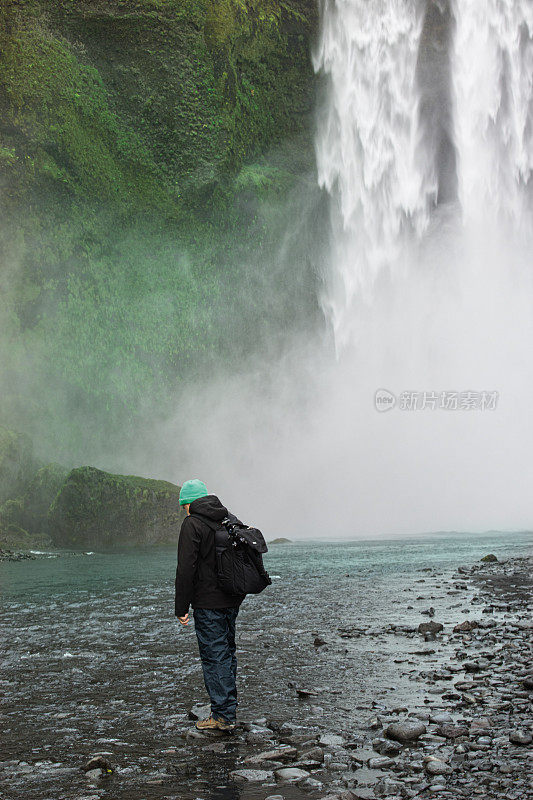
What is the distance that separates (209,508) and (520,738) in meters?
2.51

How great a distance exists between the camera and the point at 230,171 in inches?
1715

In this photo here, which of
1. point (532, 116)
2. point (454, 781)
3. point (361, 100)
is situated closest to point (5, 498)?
point (361, 100)

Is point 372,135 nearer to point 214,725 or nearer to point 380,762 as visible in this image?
point 214,725

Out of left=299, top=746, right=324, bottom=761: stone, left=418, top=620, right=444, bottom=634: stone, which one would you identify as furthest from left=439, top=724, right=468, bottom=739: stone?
left=418, top=620, right=444, bottom=634: stone

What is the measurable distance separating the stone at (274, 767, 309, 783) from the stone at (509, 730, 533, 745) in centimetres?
Answer: 129

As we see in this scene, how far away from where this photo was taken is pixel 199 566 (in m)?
4.96

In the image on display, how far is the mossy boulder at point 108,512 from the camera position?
31.7m

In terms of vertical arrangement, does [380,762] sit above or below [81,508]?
below

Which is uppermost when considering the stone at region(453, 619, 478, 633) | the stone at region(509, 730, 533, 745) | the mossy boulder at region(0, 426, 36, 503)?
the mossy boulder at region(0, 426, 36, 503)

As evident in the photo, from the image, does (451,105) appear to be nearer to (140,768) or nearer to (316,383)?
(316,383)

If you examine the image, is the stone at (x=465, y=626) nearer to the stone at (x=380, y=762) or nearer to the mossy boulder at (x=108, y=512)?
A: the stone at (x=380, y=762)

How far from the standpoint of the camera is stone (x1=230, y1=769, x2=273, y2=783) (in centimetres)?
370

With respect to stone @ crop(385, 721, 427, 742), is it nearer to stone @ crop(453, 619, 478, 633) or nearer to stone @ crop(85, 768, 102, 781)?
stone @ crop(85, 768, 102, 781)

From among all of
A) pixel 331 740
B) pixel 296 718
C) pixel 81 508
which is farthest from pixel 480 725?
pixel 81 508
